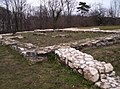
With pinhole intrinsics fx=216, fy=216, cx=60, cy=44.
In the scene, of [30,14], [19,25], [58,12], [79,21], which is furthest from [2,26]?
[79,21]

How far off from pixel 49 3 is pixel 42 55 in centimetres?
2366

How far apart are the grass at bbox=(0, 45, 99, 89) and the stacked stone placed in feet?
0.53

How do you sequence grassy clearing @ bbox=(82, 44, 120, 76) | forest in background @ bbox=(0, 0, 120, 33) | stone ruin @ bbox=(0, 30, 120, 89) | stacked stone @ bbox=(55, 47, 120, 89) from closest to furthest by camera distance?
stacked stone @ bbox=(55, 47, 120, 89) < stone ruin @ bbox=(0, 30, 120, 89) < grassy clearing @ bbox=(82, 44, 120, 76) < forest in background @ bbox=(0, 0, 120, 33)

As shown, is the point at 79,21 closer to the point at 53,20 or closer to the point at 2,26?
the point at 53,20

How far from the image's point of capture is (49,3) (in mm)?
30484

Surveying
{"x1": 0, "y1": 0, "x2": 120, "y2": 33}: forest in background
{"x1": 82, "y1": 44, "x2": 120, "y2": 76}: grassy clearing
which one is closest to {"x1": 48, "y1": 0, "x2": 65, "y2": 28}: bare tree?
{"x1": 0, "y1": 0, "x2": 120, "y2": 33}: forest in background

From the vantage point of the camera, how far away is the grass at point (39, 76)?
539 cm

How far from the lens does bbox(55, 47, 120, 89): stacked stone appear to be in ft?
17.1

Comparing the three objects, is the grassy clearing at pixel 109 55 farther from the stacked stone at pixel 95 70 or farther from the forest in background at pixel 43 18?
the forest in background at pixel 43 18

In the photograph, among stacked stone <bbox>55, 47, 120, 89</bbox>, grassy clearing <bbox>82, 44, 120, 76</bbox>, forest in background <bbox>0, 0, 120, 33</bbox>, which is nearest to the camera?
stacked stone <bbox>55, 47, 120, 89</bbox>

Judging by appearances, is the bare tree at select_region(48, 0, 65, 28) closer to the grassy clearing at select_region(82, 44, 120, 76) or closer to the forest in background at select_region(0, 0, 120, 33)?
the forest in background at select_region(0, 0, 120, 33)

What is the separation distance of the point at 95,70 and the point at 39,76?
161 centimetres

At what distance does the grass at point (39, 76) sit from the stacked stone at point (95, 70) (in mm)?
160

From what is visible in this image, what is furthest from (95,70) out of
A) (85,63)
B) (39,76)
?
(39,76)
